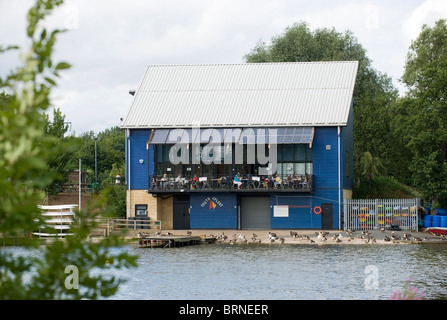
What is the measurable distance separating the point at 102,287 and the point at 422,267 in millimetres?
28466

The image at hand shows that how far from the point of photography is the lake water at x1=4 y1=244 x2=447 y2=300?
27109mm

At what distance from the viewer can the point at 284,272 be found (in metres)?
33.0

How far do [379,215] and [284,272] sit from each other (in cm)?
1972

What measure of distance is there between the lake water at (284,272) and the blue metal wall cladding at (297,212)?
605cm

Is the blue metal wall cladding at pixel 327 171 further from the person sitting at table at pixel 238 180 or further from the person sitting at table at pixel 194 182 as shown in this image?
the person sitting at table at pixel 194 182

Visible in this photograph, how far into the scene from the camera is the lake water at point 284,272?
2711 cm

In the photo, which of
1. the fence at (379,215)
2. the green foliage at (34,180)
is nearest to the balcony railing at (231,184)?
the fence at (379,215)

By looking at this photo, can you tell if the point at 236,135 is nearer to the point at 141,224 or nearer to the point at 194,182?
the point at 194,182

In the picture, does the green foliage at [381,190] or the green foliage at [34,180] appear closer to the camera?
the green foliage at [34,180]

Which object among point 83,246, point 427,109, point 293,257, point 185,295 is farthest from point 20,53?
point 427,109

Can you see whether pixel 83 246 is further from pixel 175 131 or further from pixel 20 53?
pixel 175 131

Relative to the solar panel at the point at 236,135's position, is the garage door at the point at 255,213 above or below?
below

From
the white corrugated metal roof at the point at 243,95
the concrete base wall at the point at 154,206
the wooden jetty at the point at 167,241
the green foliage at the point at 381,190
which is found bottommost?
the wooden jetty at the point at 167,241

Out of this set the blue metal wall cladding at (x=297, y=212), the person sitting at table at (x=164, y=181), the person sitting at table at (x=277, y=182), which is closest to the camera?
the person sitting at table at (x=277, y=182)
